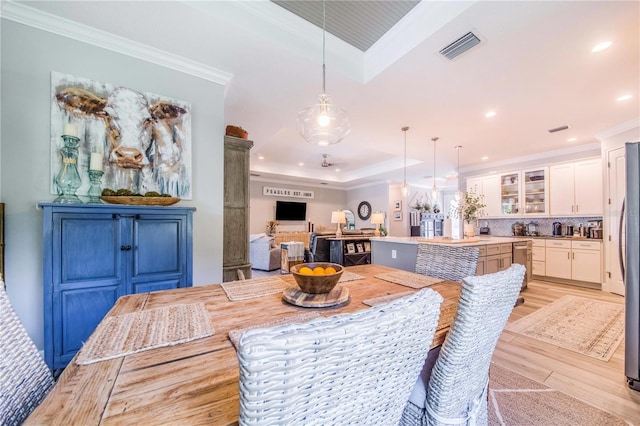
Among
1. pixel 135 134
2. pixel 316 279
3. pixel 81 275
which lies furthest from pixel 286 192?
pixel 316 279

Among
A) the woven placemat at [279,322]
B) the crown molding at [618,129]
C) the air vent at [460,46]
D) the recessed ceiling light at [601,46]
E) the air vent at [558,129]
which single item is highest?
the recessed ceiling light at [601,46]

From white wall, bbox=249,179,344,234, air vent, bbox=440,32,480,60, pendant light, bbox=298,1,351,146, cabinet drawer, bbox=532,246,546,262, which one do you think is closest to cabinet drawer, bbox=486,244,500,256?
cabinet drawer, bbox=532,246,546,262

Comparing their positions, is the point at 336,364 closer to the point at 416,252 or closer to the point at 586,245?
the point at 416,252

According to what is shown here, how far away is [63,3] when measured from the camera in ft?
5.75

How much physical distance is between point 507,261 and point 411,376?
4340 millimetres

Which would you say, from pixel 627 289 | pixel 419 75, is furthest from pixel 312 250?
pixel 627 289

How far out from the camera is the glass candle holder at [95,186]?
1.91m

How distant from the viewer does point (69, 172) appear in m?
1.84

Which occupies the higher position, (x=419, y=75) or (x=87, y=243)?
(x=419, y=75)

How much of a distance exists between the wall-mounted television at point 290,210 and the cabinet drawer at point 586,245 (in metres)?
6.88

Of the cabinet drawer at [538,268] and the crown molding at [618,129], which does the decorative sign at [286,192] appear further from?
the crown molding at [618,129]

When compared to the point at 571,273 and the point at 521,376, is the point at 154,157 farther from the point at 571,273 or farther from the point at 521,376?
the point at 571,273

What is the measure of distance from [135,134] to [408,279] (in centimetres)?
250

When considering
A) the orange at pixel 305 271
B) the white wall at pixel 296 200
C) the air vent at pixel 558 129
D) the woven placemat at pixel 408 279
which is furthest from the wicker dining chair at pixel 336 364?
the white wall at pixel 296 200
